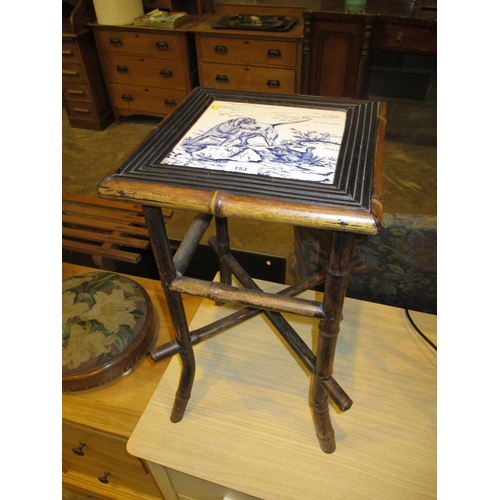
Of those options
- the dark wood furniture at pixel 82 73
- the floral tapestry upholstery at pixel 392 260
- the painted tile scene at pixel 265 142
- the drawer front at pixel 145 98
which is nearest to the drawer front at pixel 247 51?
the drawer front at pixel 145 98

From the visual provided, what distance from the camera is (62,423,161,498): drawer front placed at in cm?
96

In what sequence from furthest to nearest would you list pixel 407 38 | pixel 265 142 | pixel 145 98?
pixel 145 98 → pixel 407 38 → pixel 265 142

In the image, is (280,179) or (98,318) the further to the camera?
(98,318)

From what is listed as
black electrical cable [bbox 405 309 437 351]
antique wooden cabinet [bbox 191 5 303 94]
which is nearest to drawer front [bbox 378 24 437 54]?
antique wooden cabinet [bbox 191 5 303 94]

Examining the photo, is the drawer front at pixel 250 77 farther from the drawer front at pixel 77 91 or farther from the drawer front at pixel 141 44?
the drawer front at pixel 77 91

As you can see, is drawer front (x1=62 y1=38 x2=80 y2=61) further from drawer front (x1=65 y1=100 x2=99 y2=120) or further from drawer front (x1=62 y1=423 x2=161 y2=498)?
drawer front (x1=62 y1=423 x2=161 y2=498)

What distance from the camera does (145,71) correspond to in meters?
2.68

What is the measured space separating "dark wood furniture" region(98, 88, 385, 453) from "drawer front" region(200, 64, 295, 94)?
1.82 meters

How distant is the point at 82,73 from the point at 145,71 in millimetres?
469

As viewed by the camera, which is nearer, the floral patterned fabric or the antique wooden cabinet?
the floral patterned fabric

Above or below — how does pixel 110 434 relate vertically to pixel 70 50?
below

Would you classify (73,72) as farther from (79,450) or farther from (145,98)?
(79,450)

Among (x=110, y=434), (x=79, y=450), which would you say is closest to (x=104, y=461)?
(x=79, y=450)

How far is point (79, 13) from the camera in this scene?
8.41 feet
